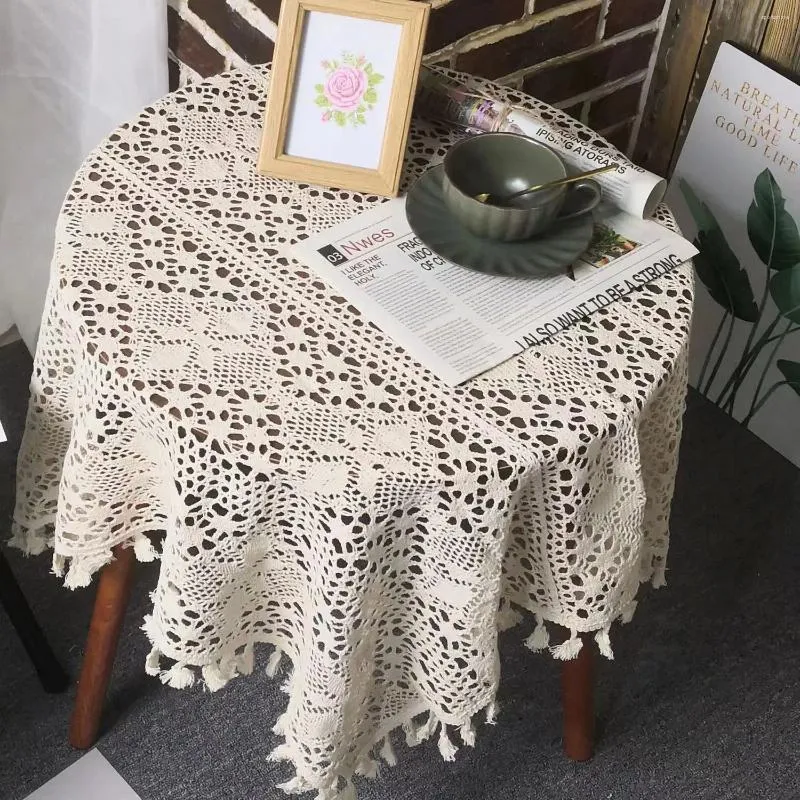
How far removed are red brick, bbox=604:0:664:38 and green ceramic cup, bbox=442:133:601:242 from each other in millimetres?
480

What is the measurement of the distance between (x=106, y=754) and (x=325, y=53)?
883mm

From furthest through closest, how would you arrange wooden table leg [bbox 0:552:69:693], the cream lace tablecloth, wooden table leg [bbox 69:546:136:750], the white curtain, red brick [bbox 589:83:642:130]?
1. red brick [bbox 589:83:642:130]
2. the white curtain
3. wooden table leg [bbox 0:552:69:693]
4. wooden table leg [bbox 69:546:136:750]
5. the cream lace tablecloth

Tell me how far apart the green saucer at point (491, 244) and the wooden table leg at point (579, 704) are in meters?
0.44

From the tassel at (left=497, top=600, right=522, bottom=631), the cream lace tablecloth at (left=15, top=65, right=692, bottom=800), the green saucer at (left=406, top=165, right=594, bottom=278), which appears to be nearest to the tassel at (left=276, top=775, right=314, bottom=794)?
the cream lace tablecloth at (left=15, top=65, right=692, bottom=800)

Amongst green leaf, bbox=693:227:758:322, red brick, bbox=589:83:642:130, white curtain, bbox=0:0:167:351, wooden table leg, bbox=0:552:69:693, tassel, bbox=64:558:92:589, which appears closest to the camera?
tassel, bbox=64:558:92:589

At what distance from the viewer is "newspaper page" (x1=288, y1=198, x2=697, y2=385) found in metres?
0.96

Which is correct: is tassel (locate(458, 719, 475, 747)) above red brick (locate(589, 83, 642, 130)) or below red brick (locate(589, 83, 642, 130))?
below

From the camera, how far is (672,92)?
156 centimetres

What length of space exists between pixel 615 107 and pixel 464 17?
0.38 metres

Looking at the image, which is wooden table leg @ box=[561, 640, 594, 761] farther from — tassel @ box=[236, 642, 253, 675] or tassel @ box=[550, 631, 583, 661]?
tassel @ box=[236, 642, 253, 675]

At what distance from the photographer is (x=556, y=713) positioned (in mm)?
1399

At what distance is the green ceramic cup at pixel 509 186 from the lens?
39.8 inches

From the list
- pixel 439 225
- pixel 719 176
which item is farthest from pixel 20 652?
pixel 719 176

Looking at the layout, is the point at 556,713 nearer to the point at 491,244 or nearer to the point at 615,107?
the point at 491,244
